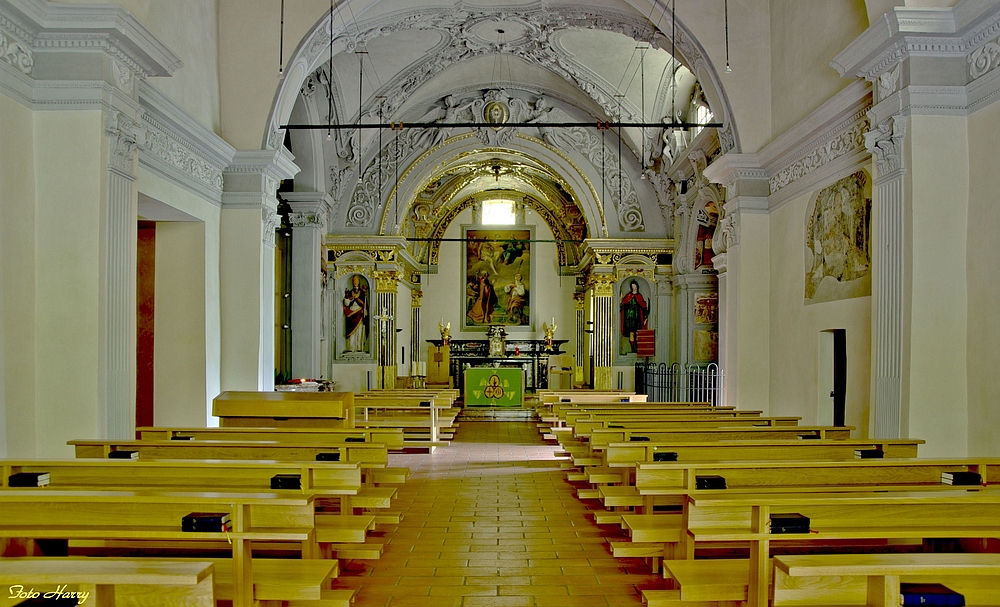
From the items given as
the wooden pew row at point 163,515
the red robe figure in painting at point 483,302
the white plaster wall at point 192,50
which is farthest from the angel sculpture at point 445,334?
the wooden pew row at point 163,515

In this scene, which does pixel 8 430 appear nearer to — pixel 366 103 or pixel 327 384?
pixel 327 384

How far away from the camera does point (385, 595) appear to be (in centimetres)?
452

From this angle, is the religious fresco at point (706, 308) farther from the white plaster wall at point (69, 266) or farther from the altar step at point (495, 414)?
the white plaster wall at point (69, 266)

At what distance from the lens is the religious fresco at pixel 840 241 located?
7852 mm

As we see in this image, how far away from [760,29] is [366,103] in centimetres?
844

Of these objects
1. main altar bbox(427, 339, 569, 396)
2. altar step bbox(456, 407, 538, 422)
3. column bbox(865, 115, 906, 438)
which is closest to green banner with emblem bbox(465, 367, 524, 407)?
altar step bbox(456, 407, 538, 422)

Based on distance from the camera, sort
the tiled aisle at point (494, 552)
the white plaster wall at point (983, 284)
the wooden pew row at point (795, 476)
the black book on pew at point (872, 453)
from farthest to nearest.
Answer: the white plaster wall at point (983, 284)
the black book on pew at point (872, 453)
the tiled aisle at point (494, 552)
the wooden pew row at point (795, 476)

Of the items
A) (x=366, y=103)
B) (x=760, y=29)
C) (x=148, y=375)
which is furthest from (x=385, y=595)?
(x=366, y=103)

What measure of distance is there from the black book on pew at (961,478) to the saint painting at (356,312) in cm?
1480

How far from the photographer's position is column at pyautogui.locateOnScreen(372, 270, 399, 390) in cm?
1780

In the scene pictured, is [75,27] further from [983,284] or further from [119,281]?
[983,284]

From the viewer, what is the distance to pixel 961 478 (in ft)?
13.9

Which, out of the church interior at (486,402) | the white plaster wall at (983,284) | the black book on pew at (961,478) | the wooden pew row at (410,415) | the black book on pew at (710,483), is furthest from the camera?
the wooden pew row at (410,415)

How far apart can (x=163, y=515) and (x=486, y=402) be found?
12.7 meters
